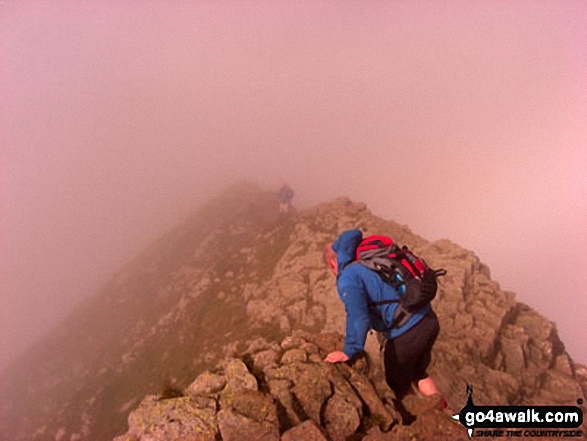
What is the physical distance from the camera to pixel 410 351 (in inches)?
256

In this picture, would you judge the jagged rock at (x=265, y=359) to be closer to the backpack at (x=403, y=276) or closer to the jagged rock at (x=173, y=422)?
the jagged rock at (x=173, y=422)

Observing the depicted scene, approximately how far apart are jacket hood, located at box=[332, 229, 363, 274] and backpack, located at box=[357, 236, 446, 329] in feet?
0.79

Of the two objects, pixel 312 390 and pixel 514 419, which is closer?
pixel 514 419

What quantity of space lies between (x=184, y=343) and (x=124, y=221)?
129 m

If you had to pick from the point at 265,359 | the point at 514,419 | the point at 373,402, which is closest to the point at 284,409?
the point at 265,359

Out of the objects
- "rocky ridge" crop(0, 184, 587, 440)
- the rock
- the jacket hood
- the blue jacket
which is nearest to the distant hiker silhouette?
"rocky ridge" crop(0, 184, 587, 440)

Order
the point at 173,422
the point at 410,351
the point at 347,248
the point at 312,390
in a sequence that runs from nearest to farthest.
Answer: the point at 410,351
the point at 347,248
the point at 173,422
the point at 312,390

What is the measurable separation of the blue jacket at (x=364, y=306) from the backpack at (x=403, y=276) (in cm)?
12

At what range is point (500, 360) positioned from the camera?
22703mm

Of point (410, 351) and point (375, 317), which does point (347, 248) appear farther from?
point (410, 351)

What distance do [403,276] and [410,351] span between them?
6.49ft

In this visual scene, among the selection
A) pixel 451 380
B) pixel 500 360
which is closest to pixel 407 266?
pixel 451 380

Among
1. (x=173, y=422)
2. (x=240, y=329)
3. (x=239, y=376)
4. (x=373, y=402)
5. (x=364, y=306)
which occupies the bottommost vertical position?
(x=240, y=329)

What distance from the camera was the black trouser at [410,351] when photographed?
6.35 meters
